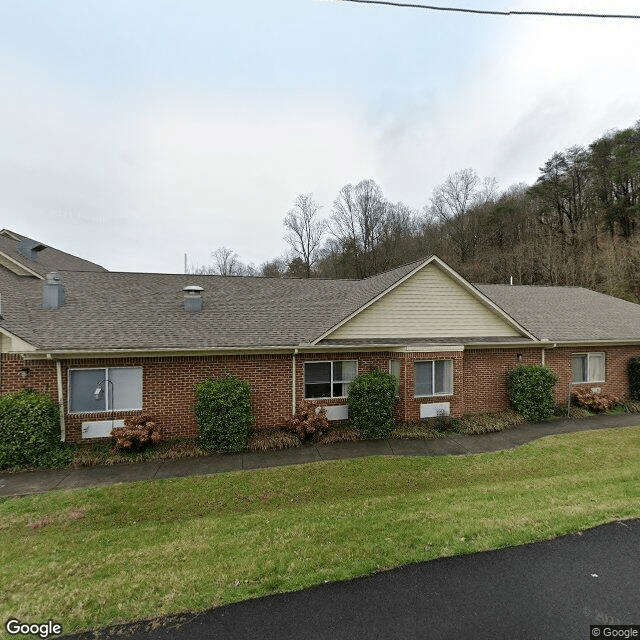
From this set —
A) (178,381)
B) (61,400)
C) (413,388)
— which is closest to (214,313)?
(178,381)

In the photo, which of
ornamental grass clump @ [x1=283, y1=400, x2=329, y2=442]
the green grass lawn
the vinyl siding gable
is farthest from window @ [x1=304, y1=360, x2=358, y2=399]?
the green grass lawn

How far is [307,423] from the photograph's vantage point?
9859 millimetres

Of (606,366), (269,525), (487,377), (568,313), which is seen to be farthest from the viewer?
(568,313)

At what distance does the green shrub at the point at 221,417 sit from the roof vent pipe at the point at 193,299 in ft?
10.1

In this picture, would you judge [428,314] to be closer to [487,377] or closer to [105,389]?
[487,377]

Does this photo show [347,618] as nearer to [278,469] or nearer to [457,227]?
[278,469]

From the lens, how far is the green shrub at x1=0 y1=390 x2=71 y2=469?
26.2ft

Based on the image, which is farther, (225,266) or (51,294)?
(225,266)

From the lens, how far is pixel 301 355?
10.6 m

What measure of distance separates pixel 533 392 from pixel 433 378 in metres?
3.56

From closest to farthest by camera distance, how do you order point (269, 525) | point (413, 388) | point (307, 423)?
point (269, 525), point (307, 423), point (413, 388)

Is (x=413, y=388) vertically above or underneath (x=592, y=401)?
above

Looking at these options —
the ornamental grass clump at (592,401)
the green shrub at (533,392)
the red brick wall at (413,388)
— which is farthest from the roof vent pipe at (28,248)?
the ornamental grass clump at (592,401)

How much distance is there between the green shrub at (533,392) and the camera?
11.7 m
